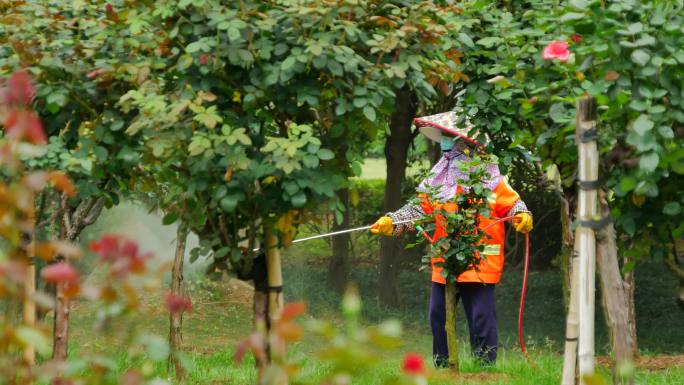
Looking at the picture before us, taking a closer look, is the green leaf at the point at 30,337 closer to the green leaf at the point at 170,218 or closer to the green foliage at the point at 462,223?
the green leaf at the point at 170,218

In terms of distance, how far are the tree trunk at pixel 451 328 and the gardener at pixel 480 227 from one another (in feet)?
0.77

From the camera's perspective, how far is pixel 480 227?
22.3 ft

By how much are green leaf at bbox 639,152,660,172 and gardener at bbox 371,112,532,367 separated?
279cm

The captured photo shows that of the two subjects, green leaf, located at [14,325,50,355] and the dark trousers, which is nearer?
green leaf, located at [14,325,50,355]

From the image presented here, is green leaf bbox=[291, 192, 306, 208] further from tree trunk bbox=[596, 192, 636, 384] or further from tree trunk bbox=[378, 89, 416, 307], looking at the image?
tree trunk bbox=[378, 89, 416, 307]

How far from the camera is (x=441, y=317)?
23.3ft

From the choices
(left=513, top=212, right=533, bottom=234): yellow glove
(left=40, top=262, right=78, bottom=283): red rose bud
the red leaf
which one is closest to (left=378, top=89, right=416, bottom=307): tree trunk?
(left=513, top=212, right=533, bottom=234): yellow glove

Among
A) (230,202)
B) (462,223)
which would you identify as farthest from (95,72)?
(462,223)

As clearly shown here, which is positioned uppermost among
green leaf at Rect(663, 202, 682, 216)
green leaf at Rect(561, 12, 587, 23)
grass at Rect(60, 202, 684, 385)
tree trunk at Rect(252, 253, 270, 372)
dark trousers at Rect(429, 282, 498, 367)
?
green leaf at Rect(561, 12, 587, 23)

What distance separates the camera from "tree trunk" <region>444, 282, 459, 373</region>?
615 cm

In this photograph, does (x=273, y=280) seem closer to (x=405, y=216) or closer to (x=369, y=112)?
(x=369, y=112)

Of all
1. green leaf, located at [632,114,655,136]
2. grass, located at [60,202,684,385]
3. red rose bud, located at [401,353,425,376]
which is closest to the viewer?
red rose bud, located at [401,353,425,376]

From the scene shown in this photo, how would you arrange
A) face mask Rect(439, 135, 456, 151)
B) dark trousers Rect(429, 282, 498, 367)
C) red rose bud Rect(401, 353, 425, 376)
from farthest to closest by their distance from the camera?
dark trousers Rect(429, 282, 498, 367) < face mask Rect(439, 135, 456, 151) < red rose bud Rect(401, 353, 425, 376)

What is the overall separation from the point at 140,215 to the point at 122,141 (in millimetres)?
8336
